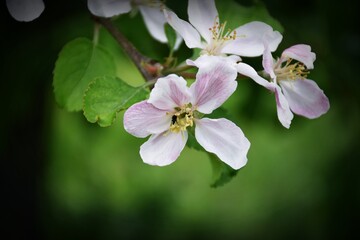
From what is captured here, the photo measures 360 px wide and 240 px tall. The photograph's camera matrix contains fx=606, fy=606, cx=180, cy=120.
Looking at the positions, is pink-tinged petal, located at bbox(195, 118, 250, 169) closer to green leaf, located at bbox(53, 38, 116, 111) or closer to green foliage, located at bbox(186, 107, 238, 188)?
green foliage, located at bbox(186, 107, 238, 188)

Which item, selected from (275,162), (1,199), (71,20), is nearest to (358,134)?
(275,162)

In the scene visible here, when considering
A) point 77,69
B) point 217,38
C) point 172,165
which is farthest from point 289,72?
point 172,165

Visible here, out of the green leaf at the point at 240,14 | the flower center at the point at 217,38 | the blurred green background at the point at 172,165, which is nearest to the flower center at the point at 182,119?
the flower center at the point at 217,38

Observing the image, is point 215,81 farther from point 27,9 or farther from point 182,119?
point 27,9

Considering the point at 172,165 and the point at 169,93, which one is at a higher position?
the point at 169,93

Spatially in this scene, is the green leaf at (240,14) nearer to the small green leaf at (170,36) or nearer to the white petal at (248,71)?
the small green leaf at (170,36)
